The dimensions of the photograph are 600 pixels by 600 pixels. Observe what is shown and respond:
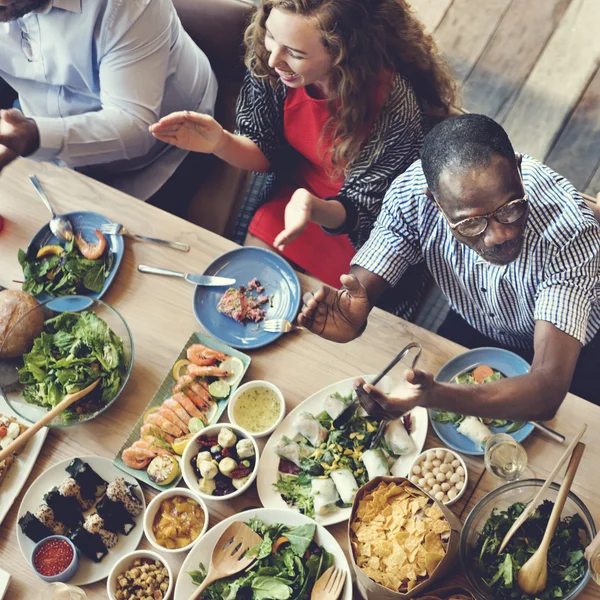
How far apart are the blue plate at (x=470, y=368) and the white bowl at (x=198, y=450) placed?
478 mm

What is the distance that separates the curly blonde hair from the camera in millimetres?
1851

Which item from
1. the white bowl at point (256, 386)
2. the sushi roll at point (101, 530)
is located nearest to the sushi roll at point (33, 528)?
the sushi roll at point (101, 530)

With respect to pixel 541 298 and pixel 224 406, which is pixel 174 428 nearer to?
pixel 224 406

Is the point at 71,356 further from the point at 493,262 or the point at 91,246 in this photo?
the point at 493,262

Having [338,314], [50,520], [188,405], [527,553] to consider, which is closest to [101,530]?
[50,520]

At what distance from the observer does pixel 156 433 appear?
1.81 meters

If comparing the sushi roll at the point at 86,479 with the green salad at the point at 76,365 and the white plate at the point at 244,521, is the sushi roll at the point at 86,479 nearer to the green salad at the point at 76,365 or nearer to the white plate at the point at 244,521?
the green salad at the point at 76,365

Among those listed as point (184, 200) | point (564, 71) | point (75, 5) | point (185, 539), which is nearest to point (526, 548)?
point (185, 539)

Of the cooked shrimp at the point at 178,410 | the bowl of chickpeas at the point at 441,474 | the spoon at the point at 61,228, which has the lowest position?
the cooked shrimp at the point at 178,410

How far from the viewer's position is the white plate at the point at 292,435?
5.59ft

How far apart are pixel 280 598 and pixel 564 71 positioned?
273 centimetres

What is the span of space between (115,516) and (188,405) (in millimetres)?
336

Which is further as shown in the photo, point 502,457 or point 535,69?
point 535,69

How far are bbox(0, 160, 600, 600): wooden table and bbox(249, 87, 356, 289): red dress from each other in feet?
1.38
